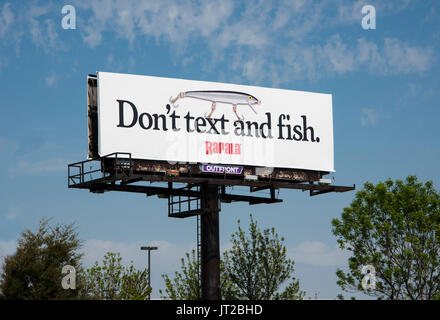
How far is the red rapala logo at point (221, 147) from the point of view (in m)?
46.7

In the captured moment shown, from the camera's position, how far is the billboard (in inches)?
1768

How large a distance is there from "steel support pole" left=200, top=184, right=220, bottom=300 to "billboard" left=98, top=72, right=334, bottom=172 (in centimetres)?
223

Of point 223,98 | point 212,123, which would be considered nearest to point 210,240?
point 212,123

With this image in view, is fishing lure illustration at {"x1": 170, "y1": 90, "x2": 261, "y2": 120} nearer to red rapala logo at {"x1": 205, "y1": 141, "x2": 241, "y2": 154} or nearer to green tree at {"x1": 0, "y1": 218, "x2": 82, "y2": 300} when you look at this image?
red rapala logo at {"x1": 205, "y1": 141, "x2": 241, "y2": 154}

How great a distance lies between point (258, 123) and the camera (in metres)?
48.7

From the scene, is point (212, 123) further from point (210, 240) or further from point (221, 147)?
point (210, 240)

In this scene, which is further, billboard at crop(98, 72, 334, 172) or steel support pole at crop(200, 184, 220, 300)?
steel support pole at crop(200, 184, 220, 300)

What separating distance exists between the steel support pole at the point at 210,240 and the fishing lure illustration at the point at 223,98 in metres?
4.98

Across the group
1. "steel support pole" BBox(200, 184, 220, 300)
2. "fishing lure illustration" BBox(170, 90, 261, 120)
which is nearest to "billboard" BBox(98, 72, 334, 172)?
"fishing lure illustration" BBox(170, 90, 261, 120)

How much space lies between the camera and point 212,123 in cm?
4725

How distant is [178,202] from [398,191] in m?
17.9

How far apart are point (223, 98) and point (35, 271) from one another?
1713 centimetres

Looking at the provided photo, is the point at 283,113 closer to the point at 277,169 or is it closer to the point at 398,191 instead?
the point at 277,169
